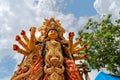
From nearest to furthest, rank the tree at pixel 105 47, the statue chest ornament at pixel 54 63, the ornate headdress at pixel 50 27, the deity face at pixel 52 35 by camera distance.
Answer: the statue chest ornament at pixel 54 63
the deity face at pixel 52 35
the ornate headdress at pixel 50 27
the tree at pixel 105 47

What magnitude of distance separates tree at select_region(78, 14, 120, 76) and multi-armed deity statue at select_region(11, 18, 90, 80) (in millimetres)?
4845

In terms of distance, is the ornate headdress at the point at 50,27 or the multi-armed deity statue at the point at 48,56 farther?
the ornate headdress at the point at 50,27

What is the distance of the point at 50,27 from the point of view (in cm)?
→ 729

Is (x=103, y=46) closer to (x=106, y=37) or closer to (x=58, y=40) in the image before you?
(x=106, y=37)

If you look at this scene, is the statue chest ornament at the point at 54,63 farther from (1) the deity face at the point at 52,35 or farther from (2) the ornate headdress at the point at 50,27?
(2) the ornate headdress at the point at 50,27

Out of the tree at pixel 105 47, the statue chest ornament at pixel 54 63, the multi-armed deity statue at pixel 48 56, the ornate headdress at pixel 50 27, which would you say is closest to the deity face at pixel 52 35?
the multi-armed deity statue at pixel 48 56

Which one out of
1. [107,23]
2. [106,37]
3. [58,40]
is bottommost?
[58,40]

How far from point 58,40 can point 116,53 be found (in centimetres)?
541

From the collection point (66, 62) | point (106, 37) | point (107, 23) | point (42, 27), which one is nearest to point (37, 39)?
point (42, 27)

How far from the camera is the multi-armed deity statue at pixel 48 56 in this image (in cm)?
629

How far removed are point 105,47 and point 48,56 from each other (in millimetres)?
6105

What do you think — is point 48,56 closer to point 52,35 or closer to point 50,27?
point 52,35

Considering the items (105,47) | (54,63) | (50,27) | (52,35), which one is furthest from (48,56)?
(105,47)

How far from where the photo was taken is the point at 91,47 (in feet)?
41.3
